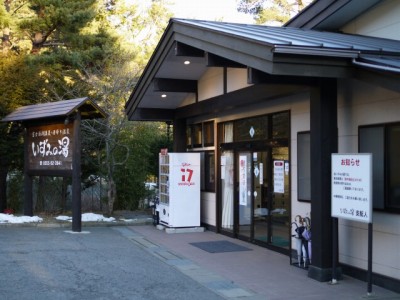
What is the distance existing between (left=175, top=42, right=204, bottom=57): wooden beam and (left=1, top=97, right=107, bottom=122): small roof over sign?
3.38 metres

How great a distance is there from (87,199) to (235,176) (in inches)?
340

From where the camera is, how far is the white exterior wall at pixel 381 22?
8281 mm

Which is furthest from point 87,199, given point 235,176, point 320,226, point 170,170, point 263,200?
point 320,226

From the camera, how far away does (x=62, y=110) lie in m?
12.9

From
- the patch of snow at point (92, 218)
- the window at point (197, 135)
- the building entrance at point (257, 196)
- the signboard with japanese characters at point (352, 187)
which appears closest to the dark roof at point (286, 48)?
the signboard with japanese characters at point (352, 187)

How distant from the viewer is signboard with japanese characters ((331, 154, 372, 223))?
6848mm

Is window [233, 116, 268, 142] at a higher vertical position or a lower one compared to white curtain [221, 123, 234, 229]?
higher

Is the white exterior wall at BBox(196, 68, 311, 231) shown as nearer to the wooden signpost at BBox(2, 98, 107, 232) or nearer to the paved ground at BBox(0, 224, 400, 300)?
the paved ground at BBox(0, 224, 400, 300)

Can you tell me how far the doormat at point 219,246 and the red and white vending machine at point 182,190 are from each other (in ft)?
6.10

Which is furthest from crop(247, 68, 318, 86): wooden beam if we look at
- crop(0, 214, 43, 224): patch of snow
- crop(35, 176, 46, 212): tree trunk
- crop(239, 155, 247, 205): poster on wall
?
crop(35, 176, 46, 212): tree trunk

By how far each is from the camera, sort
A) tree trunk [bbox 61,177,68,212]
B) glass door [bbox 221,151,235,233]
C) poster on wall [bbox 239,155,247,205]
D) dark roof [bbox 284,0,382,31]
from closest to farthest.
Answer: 1. dark roof [bbox 284,0,382,31]
2. poster on wall [bbox 239,155,247,205]
3. glass door [bbox 221,151,235,233]
4. tree trunk [bbox 61,177,68,212]

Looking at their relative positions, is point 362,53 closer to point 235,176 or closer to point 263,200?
point 263,200

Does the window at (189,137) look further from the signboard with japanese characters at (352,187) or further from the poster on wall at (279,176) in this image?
the signboard with japanese characters at (352,187)

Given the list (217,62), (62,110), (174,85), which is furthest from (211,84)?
(62,110)
